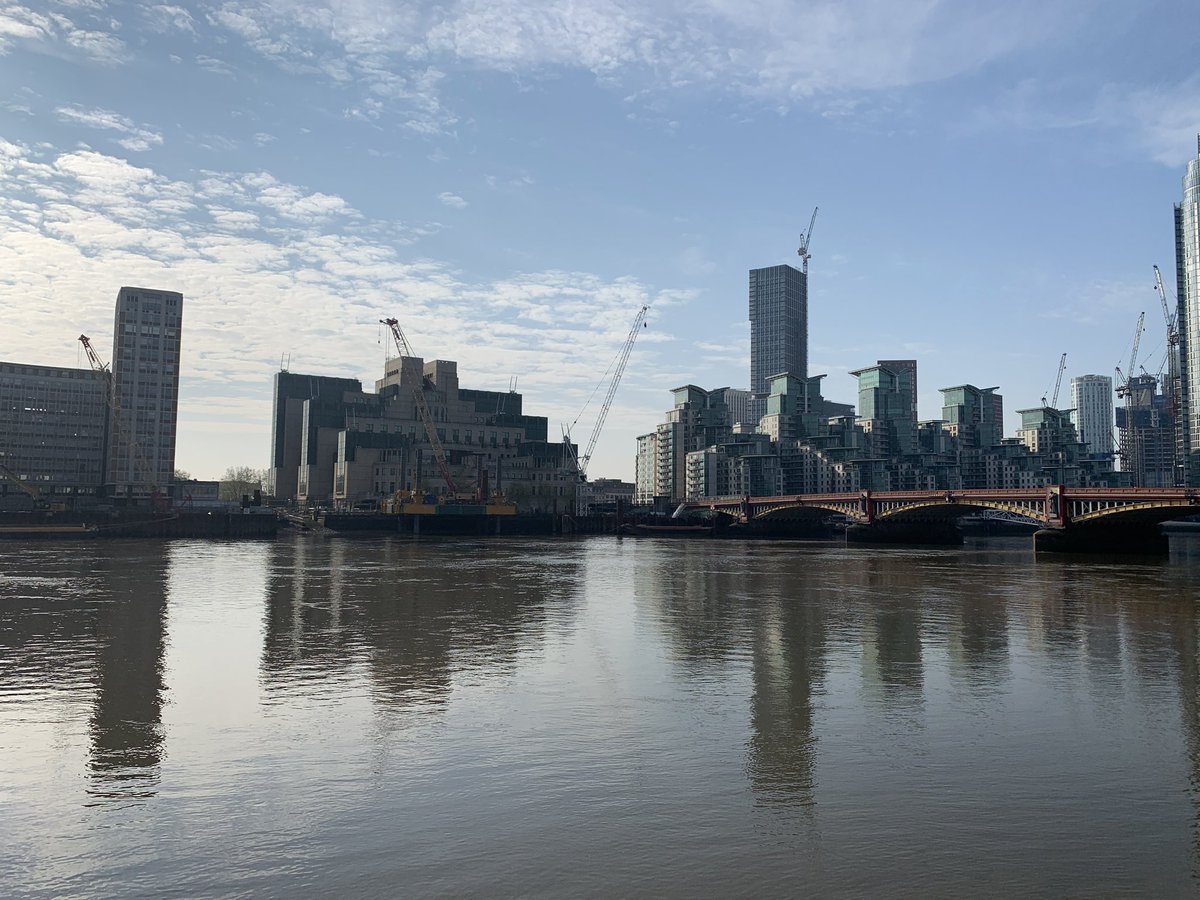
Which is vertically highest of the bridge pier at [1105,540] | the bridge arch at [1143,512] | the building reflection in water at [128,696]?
the bridge arch at [1143,512]

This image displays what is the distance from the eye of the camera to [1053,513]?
362ft

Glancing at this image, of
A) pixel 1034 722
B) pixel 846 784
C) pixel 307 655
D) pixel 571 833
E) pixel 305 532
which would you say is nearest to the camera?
pixel 571 833

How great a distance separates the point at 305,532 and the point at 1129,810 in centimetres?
17891

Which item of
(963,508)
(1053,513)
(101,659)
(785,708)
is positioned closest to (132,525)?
(963,508)

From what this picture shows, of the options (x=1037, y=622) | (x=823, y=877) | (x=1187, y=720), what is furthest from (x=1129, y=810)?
(x=1037, y=622)

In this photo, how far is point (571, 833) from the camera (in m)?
12.7

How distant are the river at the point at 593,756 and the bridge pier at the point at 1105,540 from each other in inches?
2924

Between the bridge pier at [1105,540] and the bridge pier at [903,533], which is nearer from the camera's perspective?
the bridge pier at [1105,540]

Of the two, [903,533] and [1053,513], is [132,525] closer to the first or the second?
[903,533]

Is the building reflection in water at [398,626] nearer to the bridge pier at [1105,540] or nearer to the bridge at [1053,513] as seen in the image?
the bridge pier at [1105,540]

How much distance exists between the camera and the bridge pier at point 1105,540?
106 m

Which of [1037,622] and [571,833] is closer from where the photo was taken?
[571,833]

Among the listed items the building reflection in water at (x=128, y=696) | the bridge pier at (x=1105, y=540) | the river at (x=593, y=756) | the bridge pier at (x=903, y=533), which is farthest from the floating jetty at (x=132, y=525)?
the bridge pier at (x=1105, y=540)

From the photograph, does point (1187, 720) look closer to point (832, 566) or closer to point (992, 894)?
point (992, 894)
